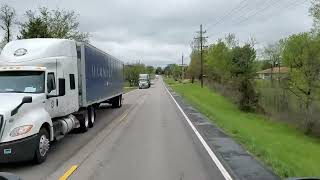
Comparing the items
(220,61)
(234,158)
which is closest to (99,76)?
(234,158)

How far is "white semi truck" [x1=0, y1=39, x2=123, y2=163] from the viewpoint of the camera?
38.6 feet

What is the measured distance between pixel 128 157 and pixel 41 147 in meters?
2.25

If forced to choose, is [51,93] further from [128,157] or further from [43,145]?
[128,157]

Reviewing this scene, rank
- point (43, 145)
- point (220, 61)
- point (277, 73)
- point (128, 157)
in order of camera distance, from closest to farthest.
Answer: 1. point (43, 145)
2. point (128, 157)
3. point (220, 61)
4. point (277, 73)

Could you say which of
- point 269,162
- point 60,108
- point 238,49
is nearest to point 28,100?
point 60,108

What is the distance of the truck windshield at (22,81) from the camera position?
44.9 feet

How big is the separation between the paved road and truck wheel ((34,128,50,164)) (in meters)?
0.18

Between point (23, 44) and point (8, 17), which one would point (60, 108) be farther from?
point (8, 17)

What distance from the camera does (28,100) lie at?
1211 centimetres

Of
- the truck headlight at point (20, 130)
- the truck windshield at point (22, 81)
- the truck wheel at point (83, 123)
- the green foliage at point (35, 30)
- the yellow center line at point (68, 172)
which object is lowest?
the yellow center line at point (68, 172)

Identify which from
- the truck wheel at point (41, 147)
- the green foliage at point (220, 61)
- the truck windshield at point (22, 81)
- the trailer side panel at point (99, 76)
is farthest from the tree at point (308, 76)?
the green foliage at point (220, 61)

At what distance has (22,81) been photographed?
13977 millimetres

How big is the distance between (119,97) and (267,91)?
1335 inches

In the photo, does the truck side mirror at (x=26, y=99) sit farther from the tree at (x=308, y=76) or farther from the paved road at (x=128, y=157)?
the tree at (x=308, y=76)
